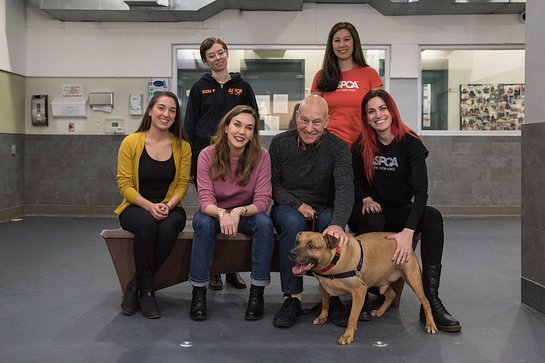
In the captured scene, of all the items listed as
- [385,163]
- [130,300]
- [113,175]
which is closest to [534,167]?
[385,163]

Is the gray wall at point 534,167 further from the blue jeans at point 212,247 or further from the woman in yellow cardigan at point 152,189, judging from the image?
the woman in yellow cardigan at point 152,189

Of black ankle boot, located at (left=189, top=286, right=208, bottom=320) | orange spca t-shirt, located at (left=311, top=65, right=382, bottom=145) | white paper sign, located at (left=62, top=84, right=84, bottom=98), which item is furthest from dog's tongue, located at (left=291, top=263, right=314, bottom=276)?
white paper sign, located at (left=62, top=84, right=84, bottom=98)

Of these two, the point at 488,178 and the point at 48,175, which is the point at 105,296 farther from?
the point at 488,178

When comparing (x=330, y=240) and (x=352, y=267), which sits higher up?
(x=330, y=240)

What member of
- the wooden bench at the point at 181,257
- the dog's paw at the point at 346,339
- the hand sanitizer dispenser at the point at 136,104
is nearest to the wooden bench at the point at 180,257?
the wooden bench at the point at 181,257

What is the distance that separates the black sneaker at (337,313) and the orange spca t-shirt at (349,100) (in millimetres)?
936

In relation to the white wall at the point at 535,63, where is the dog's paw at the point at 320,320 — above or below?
below

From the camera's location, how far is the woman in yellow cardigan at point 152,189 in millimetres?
2602

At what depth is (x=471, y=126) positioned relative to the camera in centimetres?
686

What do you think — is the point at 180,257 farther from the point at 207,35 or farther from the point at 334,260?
the point at 207,35

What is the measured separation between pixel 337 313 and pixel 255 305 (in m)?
0.43

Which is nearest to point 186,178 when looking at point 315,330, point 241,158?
point 241,158

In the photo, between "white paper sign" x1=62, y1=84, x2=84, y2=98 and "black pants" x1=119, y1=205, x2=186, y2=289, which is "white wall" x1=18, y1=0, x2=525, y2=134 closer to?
"white paper sign" x1=62, y1=84, x2=84, y2=98

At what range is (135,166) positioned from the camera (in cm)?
275
